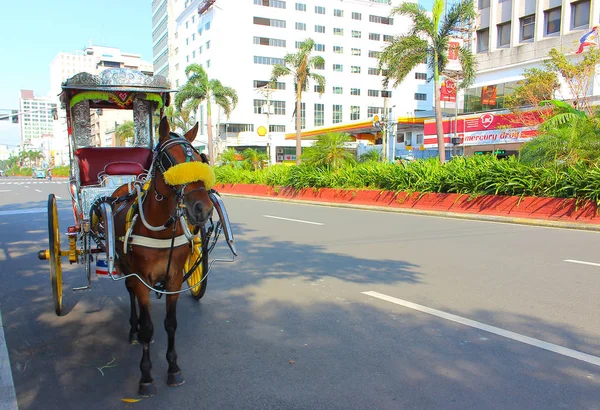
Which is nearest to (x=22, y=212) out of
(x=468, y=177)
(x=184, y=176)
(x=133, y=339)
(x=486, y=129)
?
(x=133, y=339)

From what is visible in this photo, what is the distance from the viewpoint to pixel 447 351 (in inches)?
169

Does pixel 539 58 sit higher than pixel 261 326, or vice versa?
pixel 539 58

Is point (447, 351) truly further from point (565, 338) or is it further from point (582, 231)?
point (582, 231)

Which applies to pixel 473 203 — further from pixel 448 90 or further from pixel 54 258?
pixel 448 90

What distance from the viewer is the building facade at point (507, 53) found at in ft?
91.5

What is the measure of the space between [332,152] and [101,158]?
1499cm

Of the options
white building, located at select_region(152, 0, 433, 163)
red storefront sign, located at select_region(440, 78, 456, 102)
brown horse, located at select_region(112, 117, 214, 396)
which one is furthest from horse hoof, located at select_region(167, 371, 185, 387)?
white building, located at select_region(152, 0, 433, 163)

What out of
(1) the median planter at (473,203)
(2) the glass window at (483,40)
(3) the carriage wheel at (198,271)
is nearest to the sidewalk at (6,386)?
(3) the carriage wheel at (198,271)

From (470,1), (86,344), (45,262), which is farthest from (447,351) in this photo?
(470,1)

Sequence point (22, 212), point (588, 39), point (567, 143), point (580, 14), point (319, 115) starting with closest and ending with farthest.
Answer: point (567, 143) → point (22, 212) → point (588, 39) → point (580, 14) → point (319, 115)

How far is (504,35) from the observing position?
3250cm

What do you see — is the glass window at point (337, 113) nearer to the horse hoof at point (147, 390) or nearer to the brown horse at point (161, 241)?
the brown horse at point (161, 241)

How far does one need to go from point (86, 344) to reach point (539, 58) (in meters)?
31.5

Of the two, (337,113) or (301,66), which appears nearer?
(301,66)
